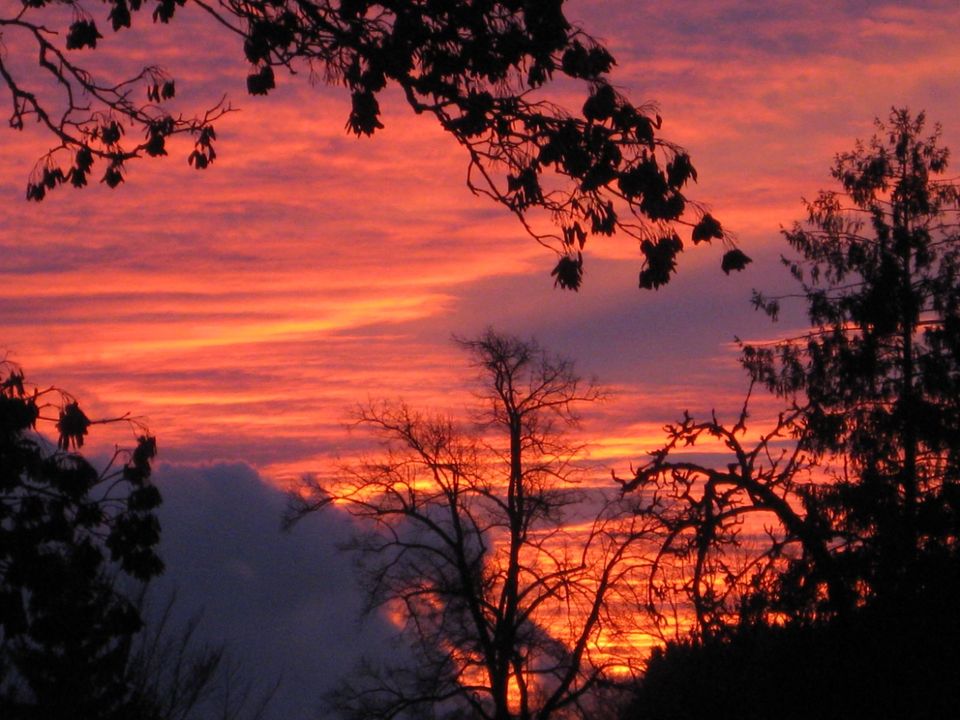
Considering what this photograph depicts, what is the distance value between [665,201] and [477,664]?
91.3 feet

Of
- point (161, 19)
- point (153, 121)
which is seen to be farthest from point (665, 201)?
point (153, 121)

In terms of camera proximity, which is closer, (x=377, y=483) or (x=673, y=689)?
(x=673, y=689)

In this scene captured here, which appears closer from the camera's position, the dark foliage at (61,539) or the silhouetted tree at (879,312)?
the dark foliage at (61,539)

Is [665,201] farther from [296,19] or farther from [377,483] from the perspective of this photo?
[377,483]

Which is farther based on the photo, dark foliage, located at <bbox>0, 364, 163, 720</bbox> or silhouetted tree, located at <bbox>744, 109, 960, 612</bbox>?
silhouetted tree, located at <bbox>744, 109, 960, 612</bbox>

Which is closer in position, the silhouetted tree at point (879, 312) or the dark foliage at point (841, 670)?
the dark foliage at point (841, 670)

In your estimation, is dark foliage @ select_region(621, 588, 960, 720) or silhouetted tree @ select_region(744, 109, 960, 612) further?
silhouetted tree @ select_region(744, 109, 960, 612)

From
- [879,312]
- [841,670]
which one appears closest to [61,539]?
[841,670]

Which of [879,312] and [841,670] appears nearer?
[841,670]

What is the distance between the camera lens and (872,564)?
14922mm

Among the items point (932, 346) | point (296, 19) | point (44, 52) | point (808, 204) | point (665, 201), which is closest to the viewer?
point (665, 201)

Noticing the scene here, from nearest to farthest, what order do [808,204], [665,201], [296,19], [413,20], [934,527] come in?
[665,201] → [413,20] → [296,19] → [934,527] → [808,204]

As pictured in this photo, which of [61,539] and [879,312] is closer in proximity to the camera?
[61,539]

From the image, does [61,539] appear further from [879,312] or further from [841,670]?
[879,312]
